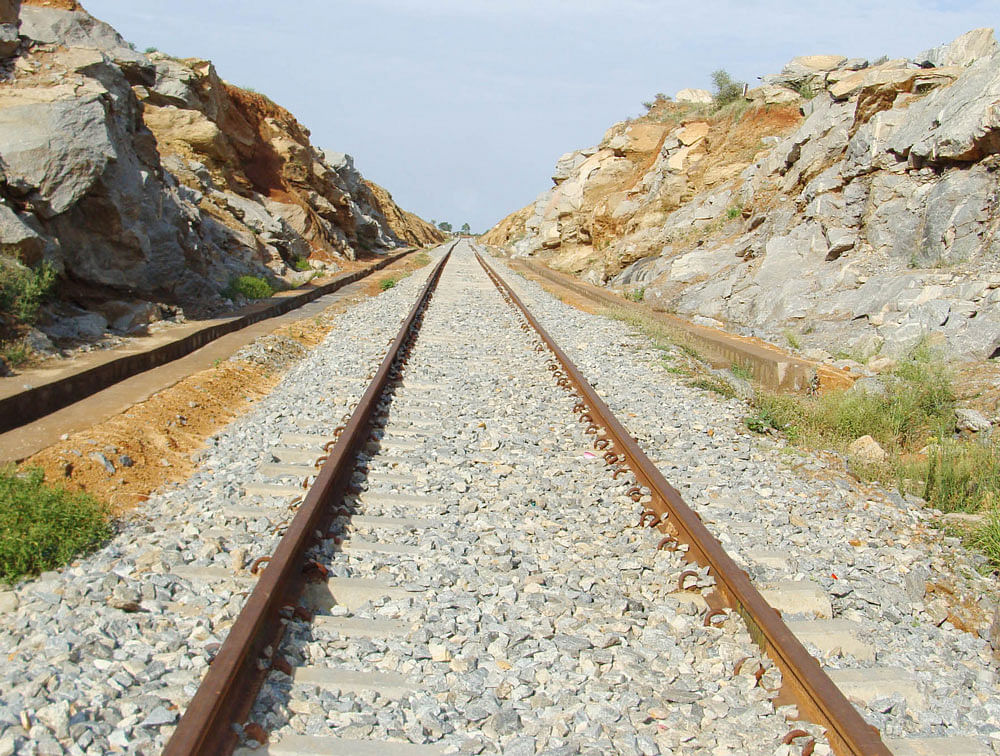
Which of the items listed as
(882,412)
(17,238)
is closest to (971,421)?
(882,412)

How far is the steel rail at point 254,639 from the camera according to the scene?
99.2 inches

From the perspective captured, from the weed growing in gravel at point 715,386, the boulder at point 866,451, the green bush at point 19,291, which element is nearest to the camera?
the boulder at point 866,451

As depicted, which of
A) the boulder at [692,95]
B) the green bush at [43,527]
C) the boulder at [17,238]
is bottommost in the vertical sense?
the green bush at [43,527]

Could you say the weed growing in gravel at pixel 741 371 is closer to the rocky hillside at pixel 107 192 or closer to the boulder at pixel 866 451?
the boulder at pixel 866 451

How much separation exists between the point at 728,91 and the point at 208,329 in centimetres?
2309

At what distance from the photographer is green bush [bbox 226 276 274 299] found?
15.4 meters

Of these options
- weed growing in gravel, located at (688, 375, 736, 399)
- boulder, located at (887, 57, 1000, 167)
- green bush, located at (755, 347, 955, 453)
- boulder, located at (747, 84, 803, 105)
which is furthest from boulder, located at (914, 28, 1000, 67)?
weed growing in gravel, located at (688, 375, 736, 399)

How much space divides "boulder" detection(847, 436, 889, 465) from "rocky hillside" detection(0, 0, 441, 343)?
28.9 ft

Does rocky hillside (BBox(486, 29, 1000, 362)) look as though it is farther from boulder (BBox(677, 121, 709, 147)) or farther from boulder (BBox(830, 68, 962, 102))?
boulder (BBox(677, 121, 709, 147))

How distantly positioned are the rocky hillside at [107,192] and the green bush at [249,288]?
18 centimetres

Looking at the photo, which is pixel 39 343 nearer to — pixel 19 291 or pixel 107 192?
pixel 19 291

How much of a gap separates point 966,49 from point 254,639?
57.2 ft

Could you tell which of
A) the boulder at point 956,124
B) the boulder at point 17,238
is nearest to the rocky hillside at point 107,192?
the boulder at point 17,238

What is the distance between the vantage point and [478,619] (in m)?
3.61
